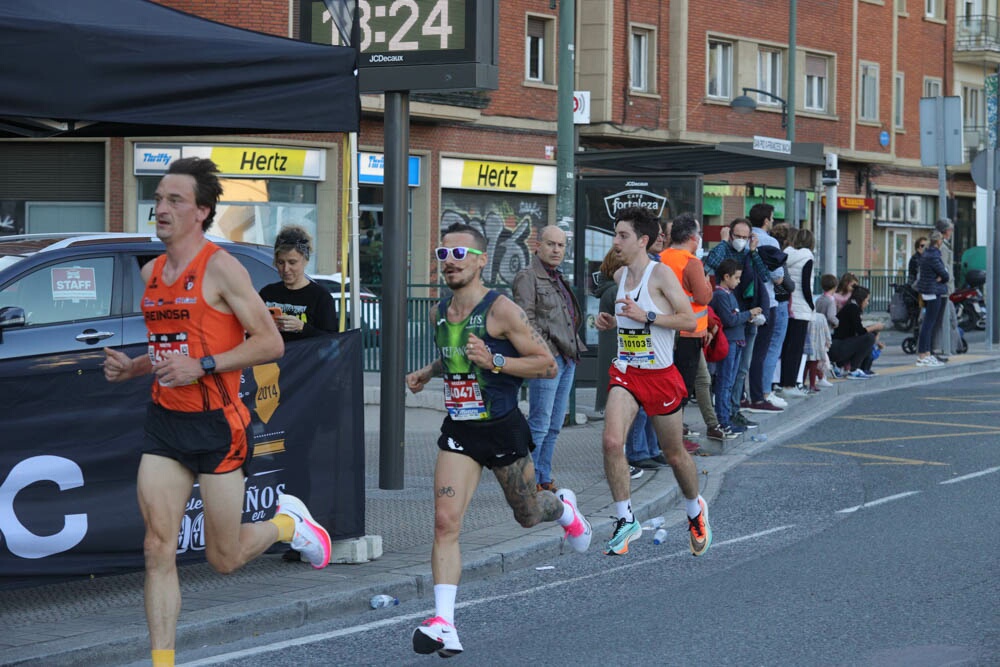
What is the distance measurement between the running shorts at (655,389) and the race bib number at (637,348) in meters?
0.05

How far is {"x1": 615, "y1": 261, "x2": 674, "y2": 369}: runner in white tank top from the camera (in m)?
8.59

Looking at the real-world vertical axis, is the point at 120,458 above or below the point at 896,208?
below

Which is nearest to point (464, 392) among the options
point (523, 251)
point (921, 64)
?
point (523, 251)

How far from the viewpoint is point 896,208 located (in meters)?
45.9

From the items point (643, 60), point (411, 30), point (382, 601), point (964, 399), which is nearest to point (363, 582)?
point (382, 601)

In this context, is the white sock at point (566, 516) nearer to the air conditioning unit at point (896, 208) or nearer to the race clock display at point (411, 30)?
the race clock display at point (411, 30)

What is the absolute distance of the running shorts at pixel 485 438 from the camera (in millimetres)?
6613

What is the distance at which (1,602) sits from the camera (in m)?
7.33

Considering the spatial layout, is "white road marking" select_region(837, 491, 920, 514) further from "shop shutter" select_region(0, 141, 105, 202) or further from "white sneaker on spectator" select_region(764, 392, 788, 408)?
"shop shutter" select_region(0, 141, 105, 202)

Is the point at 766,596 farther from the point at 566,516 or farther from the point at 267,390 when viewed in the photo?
the point at 267,390

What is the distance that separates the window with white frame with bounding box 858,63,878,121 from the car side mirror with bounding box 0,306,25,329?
36235 millimetres

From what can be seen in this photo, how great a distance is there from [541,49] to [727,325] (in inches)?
819

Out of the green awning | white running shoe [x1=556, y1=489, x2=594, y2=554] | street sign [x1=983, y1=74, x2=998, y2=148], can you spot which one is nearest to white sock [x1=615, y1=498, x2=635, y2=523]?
white running shoe [x1=556, y1=489, x2=594, y2=554]

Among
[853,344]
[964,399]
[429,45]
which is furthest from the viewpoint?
[853,344]
